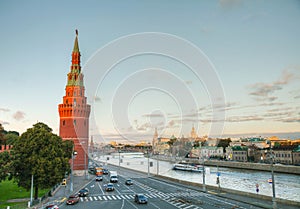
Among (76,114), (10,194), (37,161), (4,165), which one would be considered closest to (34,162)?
(37,161)

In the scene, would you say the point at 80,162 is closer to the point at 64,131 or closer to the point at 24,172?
the point at 64,131

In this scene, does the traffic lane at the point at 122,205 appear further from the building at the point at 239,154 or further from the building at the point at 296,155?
the building at the point at 239,154

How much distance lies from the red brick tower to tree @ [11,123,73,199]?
45184 millimetres

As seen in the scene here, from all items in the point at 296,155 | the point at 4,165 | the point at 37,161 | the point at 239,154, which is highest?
the point at 37,161

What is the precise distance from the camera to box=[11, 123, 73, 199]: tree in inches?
A: 1507

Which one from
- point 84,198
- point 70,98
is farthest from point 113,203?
point 70,98

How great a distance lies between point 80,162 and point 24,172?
165 ft

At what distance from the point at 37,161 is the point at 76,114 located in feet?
175

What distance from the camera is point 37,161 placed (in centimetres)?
3841

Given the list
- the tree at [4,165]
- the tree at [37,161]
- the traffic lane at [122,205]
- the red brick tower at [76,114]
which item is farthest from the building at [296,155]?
the tree at [4,165]

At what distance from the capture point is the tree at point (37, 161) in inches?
1507

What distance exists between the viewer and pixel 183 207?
31312 mm

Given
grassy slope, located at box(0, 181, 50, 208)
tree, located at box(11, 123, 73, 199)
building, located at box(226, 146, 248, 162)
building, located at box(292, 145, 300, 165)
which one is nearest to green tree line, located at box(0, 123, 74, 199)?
tree, located at box(11, 123, 73, 199)

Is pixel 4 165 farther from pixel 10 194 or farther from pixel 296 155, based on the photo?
pixel 296 155
